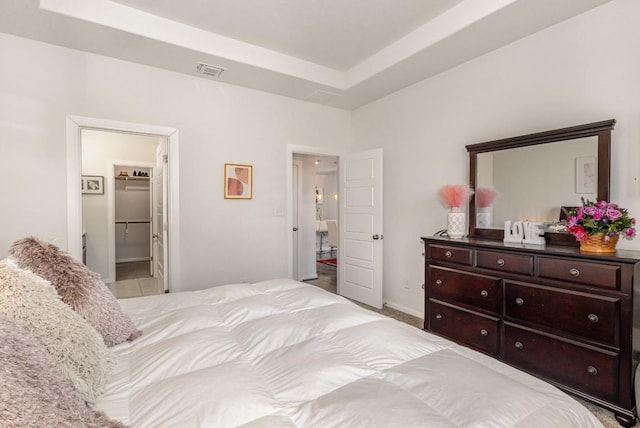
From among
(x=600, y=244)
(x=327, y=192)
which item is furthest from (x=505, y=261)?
(x=327, y=192)

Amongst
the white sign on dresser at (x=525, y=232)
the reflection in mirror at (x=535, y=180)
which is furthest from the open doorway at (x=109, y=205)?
the white sign on dresser at (x=525, y=232)

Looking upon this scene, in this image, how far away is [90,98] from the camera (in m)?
3.02

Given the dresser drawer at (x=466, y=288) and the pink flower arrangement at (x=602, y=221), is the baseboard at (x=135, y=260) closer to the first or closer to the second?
the dresser drawer at (x=466, y=288)

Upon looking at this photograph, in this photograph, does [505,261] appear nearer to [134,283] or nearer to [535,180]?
[535,180]

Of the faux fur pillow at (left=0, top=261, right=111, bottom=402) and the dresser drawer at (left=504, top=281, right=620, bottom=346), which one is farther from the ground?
the faux fur pillow at (left=0, top=261, right=111, bottom=402)

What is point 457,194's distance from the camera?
307 centimetres

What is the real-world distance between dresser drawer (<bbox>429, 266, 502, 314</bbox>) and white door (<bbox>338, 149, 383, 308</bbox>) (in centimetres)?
104

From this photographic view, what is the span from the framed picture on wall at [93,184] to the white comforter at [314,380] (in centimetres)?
443

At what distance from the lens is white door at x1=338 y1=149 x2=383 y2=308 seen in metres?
3.94

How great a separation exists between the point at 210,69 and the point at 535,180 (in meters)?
3.25

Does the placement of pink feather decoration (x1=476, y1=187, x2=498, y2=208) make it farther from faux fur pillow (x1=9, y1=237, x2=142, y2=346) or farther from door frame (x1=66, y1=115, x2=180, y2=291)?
door frame (x1=66, y1=115, x2=180, y2=291)

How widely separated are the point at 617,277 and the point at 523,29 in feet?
6.59

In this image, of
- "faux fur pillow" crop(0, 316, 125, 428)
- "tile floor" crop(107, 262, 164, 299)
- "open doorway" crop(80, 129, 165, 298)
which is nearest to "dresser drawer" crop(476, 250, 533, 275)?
"faux fur pillow" crop(0, 316, 125, 428)

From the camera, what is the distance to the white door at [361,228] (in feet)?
12.9
